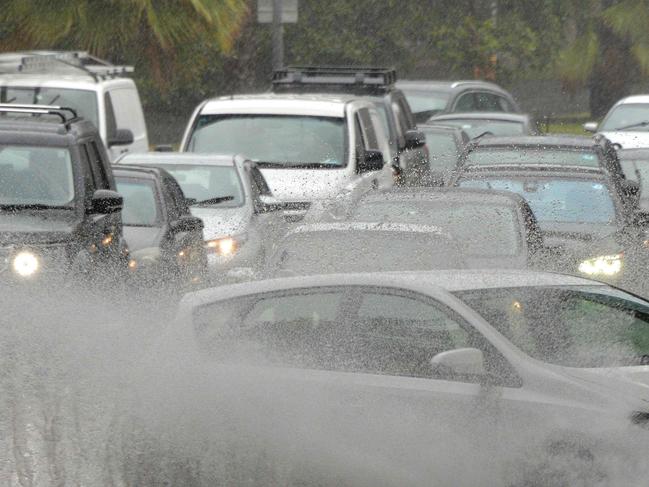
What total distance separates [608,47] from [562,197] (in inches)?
1202

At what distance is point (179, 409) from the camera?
7664mm

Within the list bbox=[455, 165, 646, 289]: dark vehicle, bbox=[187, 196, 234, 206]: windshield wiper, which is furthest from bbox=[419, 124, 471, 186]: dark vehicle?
bbox=[455, 165, 646, 289]: dark vehicle

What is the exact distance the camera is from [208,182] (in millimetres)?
16906

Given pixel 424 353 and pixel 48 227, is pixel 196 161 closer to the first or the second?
pixel 48 227

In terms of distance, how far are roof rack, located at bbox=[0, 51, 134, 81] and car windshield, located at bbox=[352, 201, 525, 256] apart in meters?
7.01

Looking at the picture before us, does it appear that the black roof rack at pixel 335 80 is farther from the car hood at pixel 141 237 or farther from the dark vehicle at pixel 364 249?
the dark vehicle at pixel 364 249

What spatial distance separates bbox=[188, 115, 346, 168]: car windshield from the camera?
17.6m

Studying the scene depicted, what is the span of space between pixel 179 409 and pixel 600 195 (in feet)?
25.3

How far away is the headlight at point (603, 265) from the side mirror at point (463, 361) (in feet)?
20.1

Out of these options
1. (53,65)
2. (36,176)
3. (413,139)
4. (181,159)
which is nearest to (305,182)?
(181,159)

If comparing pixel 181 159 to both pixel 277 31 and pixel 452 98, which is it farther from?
pixel 452 98

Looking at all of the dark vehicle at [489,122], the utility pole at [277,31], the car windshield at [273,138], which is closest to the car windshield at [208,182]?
the car windshield at [273,138]

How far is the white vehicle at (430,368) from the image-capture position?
695 cm

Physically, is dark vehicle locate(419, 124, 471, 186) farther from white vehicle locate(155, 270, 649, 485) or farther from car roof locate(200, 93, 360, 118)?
white vehicle locate(155, 270, 649, 485)
